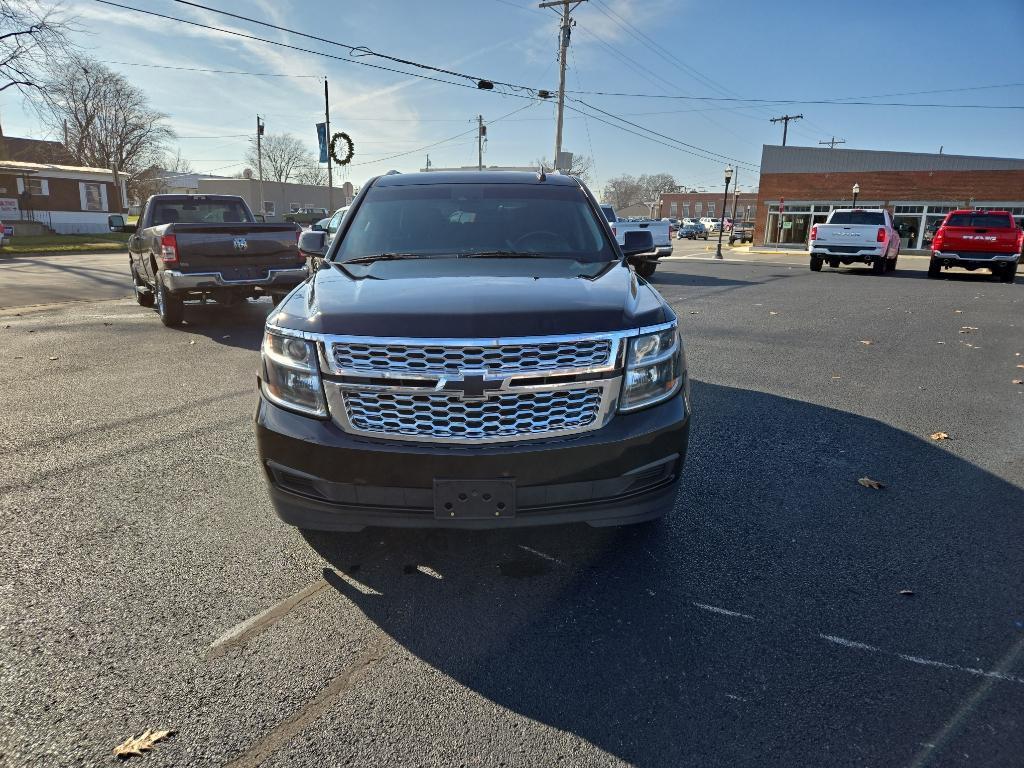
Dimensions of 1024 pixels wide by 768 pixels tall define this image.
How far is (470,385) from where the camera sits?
2.42 m

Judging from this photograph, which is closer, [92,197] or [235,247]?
[235,247]

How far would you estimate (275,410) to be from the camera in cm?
265

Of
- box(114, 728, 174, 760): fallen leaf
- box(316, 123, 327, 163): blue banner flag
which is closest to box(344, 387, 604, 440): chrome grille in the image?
box(114, 728, 174, 760): fallen leaf

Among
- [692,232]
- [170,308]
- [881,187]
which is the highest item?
[881,187]

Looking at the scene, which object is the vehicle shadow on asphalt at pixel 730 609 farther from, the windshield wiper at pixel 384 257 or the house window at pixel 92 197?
the house window at pixel 92 197

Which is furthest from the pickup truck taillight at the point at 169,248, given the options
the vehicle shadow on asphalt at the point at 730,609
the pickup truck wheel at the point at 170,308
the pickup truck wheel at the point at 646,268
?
the pickup truck wheel at the point at 646,268

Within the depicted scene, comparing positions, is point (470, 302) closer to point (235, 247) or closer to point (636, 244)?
point (636, 244)

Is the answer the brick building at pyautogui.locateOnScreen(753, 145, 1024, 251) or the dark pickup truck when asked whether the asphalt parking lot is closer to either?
the dark pickup truck

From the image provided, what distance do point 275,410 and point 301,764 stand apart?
1.31 m

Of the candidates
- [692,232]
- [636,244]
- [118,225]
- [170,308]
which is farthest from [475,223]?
[692,232]

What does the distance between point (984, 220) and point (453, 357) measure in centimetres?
2106

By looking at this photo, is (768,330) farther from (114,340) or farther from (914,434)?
(114,340)

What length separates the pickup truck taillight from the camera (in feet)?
27.9

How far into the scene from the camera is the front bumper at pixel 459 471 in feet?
8.01
